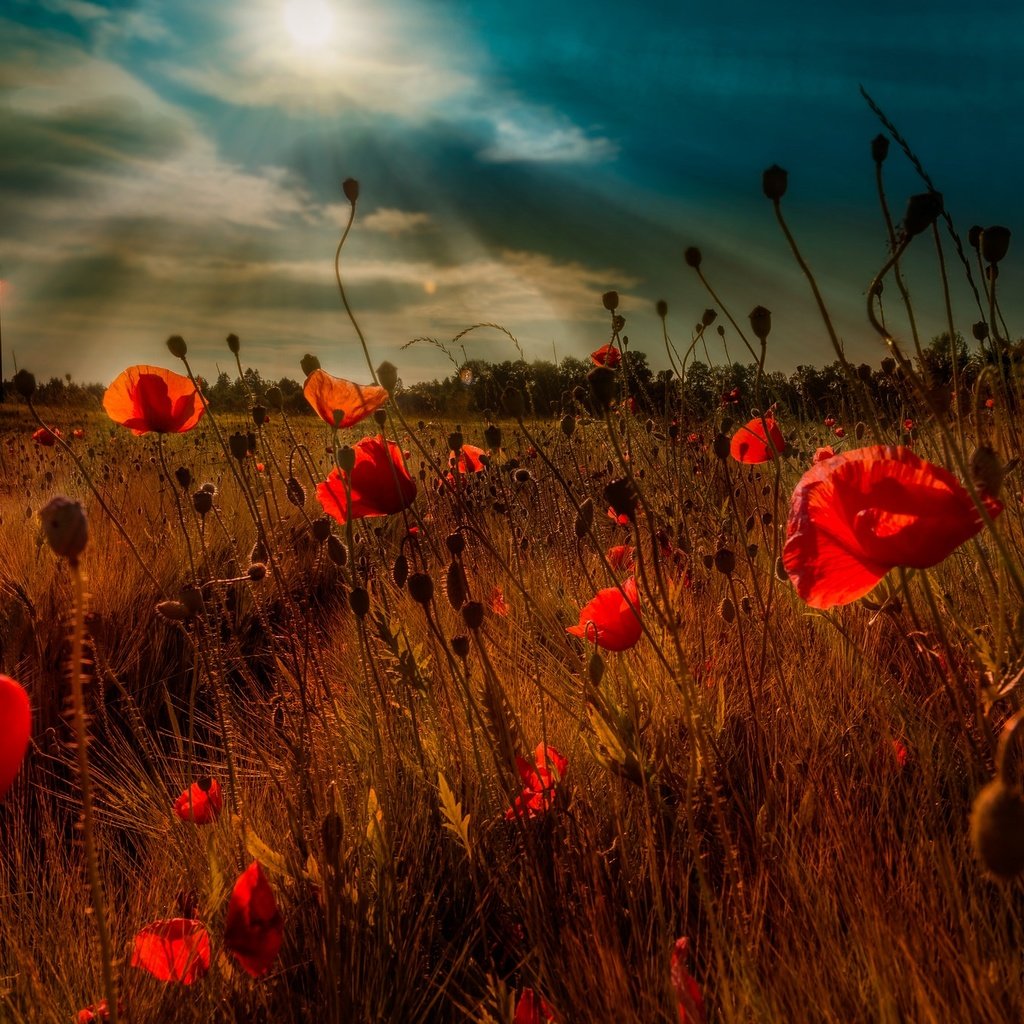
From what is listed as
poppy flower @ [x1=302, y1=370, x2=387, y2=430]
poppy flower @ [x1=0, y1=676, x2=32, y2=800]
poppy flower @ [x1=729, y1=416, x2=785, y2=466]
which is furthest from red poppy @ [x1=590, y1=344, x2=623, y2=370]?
poppy flower @ [x1=0, y1=676, x2=32, y2=800]

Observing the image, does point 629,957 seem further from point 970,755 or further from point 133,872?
point 133,872

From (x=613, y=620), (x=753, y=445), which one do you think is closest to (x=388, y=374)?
(x=613, y=620)

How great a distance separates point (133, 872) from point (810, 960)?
3.78 ft

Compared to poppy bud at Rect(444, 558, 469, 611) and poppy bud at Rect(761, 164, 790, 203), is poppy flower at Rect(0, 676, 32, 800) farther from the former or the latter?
poppy bud at Rect(761, 164, 790, 203)

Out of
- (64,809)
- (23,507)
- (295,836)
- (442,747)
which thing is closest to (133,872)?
(295,836)

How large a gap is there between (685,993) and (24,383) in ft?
4.80

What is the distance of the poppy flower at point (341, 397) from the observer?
173 cm

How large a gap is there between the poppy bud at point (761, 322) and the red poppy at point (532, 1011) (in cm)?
100

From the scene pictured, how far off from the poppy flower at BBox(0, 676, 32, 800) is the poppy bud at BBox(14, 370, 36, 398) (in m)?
1.00

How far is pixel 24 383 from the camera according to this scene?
59.1 inches

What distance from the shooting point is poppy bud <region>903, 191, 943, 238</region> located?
93 centimetres

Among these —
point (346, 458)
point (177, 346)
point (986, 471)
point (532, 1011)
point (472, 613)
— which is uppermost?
point (177, 346)

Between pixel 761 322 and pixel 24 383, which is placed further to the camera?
pixel 24 383

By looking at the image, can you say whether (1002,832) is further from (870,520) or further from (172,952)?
(172,952)
